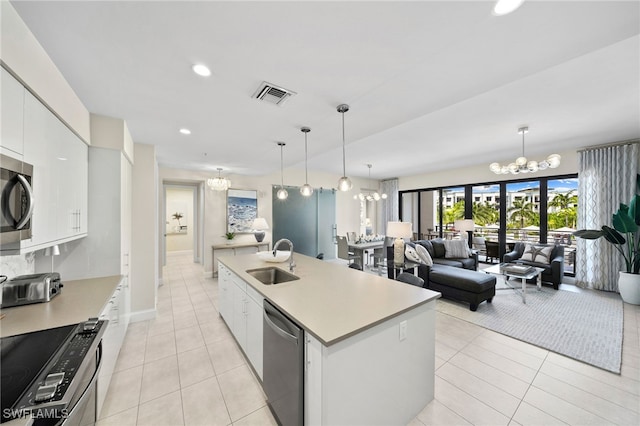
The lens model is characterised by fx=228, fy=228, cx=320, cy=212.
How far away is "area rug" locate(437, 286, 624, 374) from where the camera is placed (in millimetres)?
2477

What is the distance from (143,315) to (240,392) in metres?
2.28

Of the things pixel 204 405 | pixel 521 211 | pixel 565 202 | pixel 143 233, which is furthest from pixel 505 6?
pixel 521 211

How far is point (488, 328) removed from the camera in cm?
296

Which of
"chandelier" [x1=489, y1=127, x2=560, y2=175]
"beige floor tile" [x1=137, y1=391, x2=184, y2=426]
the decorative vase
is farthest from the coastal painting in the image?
the decorative vase

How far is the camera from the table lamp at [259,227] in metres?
5.50

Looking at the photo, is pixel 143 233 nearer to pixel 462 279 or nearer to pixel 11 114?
pixel 11 114

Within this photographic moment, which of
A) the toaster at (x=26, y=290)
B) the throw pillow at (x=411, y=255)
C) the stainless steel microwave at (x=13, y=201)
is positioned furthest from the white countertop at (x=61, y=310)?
the throw pillow at (x=411, y=255)

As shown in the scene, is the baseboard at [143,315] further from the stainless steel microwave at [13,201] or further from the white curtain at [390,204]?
the white curtain at [390,204]

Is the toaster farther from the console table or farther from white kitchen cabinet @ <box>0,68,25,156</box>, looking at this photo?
the console table

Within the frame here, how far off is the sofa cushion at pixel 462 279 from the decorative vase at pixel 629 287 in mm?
2193

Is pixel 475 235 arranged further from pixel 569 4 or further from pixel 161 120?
pixel 161 120

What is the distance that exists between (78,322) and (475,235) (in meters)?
7.82

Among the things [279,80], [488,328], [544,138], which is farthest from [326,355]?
[544,138]

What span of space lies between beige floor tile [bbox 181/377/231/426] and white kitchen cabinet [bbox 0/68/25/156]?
2029 mm
